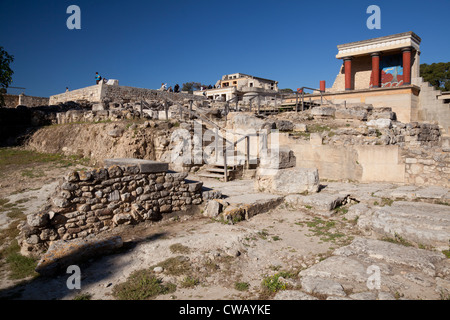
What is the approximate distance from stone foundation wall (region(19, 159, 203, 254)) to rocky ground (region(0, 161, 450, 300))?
1.15 ft

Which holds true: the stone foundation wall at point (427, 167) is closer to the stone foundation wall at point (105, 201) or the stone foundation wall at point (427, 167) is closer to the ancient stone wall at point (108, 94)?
the stone foundation wall at point (105, 201)

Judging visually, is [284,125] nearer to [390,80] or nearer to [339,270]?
[339,270]

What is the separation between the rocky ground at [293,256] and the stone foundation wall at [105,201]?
35 centimetres

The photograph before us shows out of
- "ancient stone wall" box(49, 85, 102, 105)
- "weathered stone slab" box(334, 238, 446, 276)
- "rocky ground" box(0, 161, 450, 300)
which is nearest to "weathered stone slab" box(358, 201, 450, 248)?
"rocky ground" box(0, 161, 450, 300)

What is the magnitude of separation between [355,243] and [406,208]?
187cm

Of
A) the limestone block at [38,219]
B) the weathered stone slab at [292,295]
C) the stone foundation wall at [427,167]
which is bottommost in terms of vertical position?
the weathered stone slab at [292,295]

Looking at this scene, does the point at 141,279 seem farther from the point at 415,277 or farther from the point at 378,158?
the point at 378,158

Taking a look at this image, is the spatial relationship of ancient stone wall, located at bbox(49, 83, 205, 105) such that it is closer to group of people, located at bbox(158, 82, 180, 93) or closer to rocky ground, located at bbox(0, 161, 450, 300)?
group of people, located at bbox(158, 82, 180, 93)

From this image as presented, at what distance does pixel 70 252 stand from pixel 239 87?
30.7 m

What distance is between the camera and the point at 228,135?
12906mm

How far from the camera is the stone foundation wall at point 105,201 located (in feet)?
16.2

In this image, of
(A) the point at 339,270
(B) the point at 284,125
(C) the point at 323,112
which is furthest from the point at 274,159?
(C) the point at 323,112

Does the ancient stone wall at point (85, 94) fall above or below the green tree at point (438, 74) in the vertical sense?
below

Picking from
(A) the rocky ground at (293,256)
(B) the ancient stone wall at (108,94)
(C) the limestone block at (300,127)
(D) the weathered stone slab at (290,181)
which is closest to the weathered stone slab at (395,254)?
(A) the rocky ground at (293,256)
